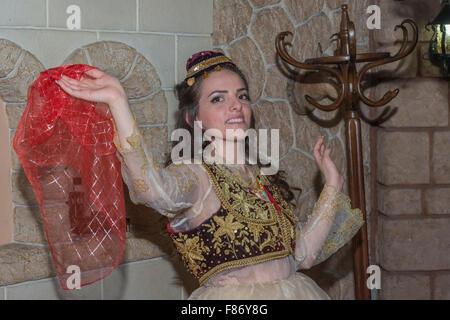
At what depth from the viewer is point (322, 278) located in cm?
284

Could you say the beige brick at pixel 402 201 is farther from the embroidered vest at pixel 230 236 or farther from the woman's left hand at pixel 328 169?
the embroidered vest at pixel 230 236

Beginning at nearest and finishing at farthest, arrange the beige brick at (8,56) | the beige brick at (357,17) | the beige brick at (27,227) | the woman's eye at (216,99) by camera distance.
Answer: the woman's eye at (216,99), the beige brick at (8,56), the beige brick at (27,227), the beige brick at (357,17)

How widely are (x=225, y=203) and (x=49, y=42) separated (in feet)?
3.17

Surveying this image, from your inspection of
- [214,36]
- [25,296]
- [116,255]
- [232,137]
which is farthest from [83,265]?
[214,36]

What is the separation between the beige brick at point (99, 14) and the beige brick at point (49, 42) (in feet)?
0.12

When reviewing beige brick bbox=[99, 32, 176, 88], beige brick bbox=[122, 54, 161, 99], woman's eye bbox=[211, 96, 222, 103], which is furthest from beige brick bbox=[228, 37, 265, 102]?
woman's eye bbox=[211, 96, 222, 103]

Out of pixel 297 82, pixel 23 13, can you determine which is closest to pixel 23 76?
pixel 23 13

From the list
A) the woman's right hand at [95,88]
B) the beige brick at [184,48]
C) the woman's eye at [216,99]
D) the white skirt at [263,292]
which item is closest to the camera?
the woman's right hand at [95,88]

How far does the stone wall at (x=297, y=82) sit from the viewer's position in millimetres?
2600

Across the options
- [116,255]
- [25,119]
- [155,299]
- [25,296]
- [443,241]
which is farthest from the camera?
[443,241]

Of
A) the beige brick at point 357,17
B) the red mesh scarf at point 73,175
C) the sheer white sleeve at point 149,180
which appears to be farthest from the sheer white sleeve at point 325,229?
the beige brick at point 357,17

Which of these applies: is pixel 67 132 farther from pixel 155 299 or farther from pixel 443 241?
pixel 443 241

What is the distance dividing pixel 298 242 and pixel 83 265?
646 mm

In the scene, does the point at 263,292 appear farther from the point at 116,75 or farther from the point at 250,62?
the point at 250,62
